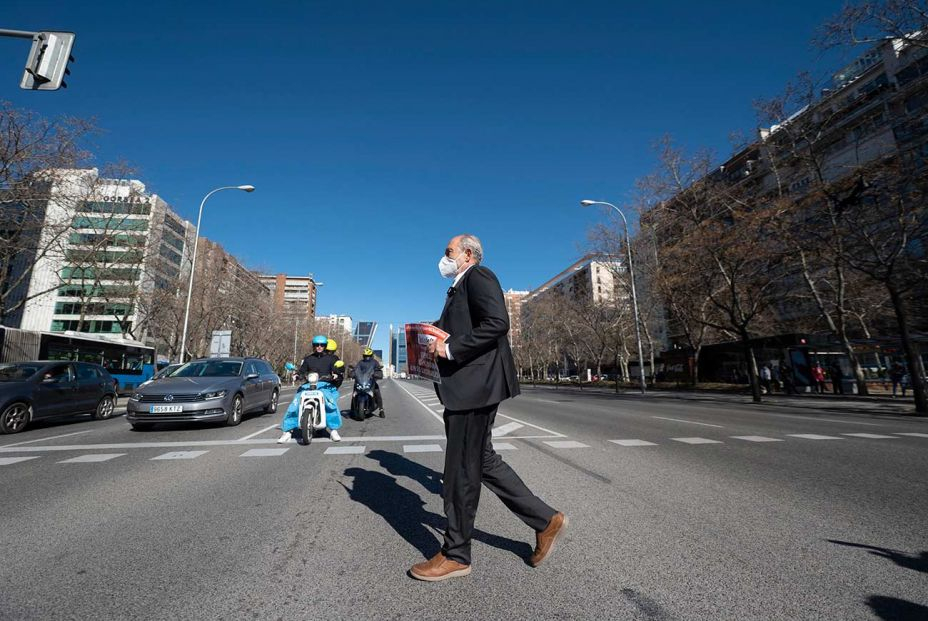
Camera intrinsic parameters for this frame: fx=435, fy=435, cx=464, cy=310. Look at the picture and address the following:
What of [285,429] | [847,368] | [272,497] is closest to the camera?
[272,497]

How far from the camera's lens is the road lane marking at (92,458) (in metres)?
5.77

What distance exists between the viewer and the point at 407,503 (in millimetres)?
3887

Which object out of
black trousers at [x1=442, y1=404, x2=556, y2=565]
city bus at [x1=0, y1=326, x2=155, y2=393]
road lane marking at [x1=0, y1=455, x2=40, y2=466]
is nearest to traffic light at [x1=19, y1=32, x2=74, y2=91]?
road lane marking at [x1=0, y1=455, x2=40, y2=466]

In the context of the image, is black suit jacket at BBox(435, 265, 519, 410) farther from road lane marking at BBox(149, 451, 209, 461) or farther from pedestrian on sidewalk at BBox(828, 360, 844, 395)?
pedestrian on sidewalk at BBox(828, 360, 844, 395)

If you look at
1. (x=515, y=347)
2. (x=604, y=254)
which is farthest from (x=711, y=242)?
(x=515, y=347)

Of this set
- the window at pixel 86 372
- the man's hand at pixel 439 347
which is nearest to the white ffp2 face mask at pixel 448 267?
the man's hand at pixel 439 347

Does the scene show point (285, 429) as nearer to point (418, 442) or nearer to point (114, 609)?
point (418, 442)

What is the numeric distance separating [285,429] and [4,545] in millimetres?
4477

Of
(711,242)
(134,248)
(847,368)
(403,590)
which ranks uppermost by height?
(134,248)

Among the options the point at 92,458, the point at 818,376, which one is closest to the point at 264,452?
the point at 92,458

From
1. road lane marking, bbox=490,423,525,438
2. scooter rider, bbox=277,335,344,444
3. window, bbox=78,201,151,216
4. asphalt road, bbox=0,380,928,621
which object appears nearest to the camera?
asphalt road, bbox=0,380,928,621

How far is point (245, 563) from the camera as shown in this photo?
8.48 feet

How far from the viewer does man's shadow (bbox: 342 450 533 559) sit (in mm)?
2912

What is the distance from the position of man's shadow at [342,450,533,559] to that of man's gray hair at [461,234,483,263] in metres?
1.91
